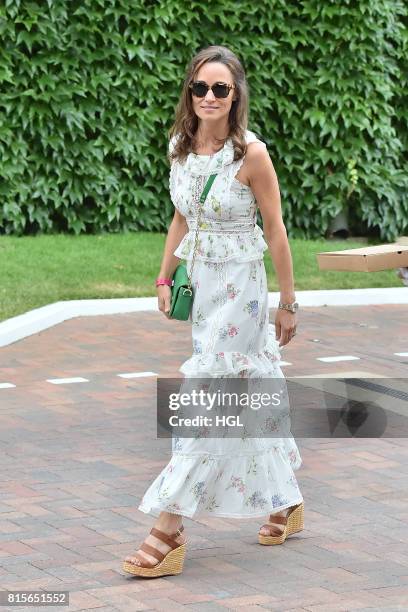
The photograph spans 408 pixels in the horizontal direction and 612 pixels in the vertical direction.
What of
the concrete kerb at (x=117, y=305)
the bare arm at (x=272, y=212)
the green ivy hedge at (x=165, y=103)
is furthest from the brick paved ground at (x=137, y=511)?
the green ivy hedge at (x=165, y=103)

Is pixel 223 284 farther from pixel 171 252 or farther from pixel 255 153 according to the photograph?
pixel 255 153

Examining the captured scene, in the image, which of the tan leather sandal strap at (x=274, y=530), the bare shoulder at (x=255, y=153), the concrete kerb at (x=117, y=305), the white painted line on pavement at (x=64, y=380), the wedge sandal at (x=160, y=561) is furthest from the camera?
the concrete kerb at (x=117, y=305)

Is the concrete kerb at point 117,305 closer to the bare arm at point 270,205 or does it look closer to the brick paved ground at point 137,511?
the brick paved ground at point 137,511

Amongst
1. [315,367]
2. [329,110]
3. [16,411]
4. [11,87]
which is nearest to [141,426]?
[16,411]

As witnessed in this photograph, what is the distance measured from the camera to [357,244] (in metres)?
15.3

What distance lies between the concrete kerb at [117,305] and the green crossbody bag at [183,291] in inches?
181

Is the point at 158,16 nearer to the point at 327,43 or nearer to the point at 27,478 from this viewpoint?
the point at 327,43

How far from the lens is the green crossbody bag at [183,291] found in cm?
542

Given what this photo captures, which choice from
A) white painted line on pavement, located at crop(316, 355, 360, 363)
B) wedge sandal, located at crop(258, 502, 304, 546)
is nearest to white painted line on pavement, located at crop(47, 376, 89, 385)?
white painted line on pavement, located at crop(316, 355, 360, 363)

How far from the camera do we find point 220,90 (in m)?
5.40

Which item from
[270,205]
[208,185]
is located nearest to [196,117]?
[208,185]

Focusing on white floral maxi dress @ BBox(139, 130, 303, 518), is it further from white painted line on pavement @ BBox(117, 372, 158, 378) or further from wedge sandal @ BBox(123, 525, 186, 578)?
white painted line on pavement @ BBox(117, 372, 158, 378)

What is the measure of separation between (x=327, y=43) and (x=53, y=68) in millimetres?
3019

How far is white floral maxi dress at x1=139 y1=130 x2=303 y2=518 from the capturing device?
17.7ft
